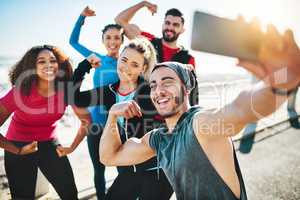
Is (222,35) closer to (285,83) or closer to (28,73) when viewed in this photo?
(285,83)

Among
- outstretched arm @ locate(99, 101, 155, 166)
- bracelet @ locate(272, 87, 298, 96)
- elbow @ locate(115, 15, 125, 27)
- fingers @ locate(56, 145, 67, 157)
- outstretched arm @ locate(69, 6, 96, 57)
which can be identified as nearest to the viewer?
bracelet @ locate(272, 87, 298, 96)

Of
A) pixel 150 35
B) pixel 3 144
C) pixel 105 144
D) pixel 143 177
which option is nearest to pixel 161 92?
pixel 105 144

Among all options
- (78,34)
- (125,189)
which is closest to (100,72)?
(78,34)

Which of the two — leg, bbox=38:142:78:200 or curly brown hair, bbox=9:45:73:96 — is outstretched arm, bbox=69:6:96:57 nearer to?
curly brown hair, bbox=9:45:73:96

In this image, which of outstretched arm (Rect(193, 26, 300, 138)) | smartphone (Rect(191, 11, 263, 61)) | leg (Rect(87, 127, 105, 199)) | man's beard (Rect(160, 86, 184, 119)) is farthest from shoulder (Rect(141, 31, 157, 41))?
smartphone (Rect(191, 11, 263, 61))

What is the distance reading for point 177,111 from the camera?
2484 millimetres

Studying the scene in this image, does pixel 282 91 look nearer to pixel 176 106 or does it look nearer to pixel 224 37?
pixel 224 37

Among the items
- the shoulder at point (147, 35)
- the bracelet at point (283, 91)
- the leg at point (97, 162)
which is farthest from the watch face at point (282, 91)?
the shoulder at point (147, 35)

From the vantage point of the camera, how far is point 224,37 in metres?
1.22

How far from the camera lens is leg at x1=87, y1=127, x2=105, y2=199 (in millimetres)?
3916

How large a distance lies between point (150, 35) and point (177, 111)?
8.55 ft

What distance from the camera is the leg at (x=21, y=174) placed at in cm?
339

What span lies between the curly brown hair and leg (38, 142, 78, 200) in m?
0.68

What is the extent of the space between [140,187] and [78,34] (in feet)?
8.92
